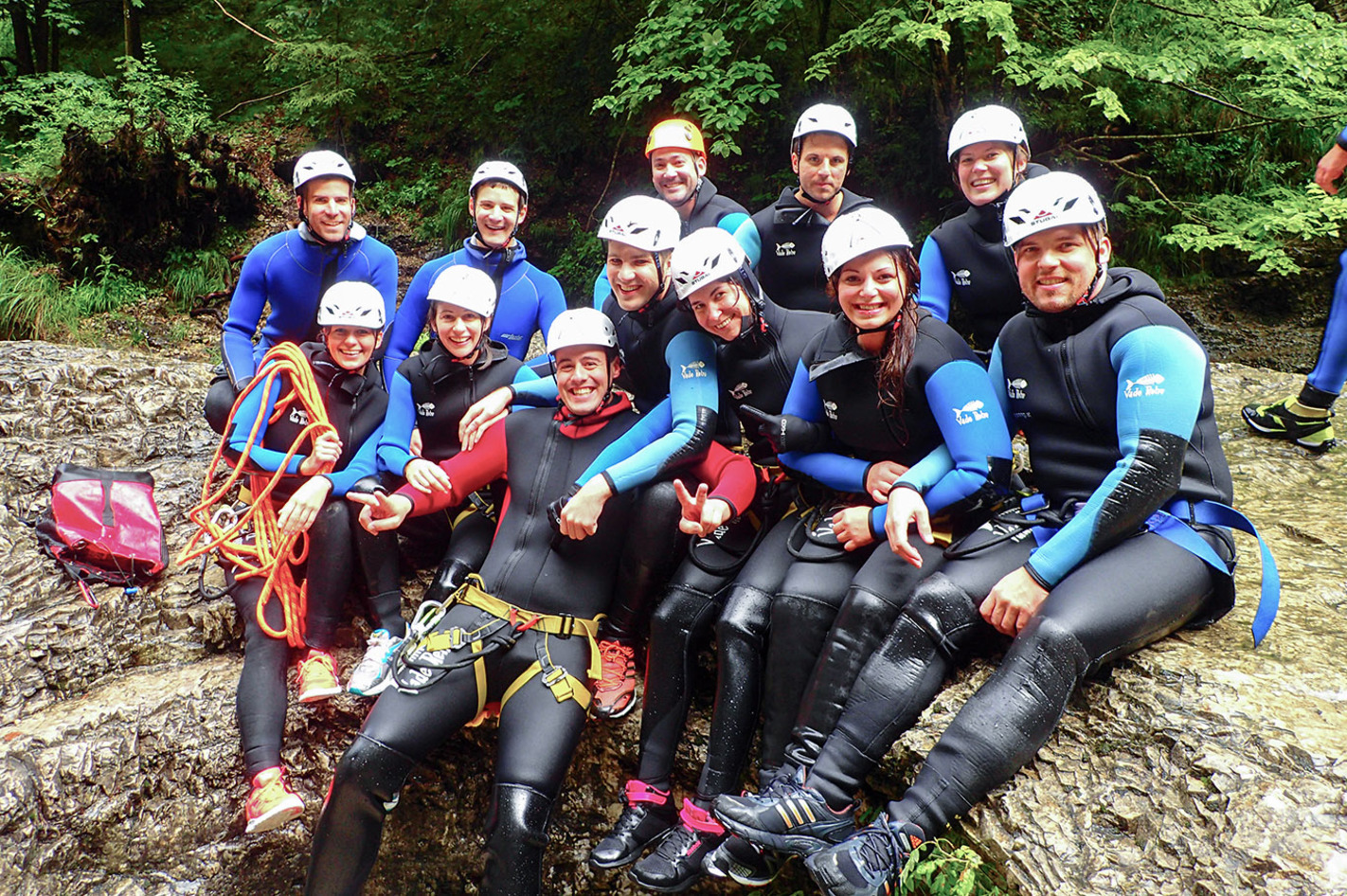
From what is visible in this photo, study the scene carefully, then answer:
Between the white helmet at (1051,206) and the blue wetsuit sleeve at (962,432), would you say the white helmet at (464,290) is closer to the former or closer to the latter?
the blue wetsuit sleeve at (962,432)

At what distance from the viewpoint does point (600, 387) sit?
4.19 metres

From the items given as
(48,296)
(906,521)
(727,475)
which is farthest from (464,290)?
(48,296)

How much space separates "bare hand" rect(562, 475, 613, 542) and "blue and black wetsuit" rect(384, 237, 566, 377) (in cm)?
170

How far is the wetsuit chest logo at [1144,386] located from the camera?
2959 mm

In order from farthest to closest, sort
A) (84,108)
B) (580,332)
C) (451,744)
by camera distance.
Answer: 1. (84,108)
2. (451,744)
3. (580,332)

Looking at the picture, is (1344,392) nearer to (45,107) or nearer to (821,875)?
(821,875)

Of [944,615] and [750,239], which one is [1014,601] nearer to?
[944,615]

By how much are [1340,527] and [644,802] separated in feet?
11.3

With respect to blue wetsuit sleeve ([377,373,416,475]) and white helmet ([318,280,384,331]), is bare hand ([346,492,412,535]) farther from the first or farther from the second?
white helmet ([318,280,384,331])

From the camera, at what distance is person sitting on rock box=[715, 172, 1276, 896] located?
2820mm

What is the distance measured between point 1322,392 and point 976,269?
7.31ft

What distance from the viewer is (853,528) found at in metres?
3.49

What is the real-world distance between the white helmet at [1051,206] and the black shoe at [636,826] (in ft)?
8.25

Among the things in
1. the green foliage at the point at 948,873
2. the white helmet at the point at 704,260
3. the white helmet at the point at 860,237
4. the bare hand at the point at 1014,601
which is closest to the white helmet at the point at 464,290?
the white helmet at the point at 704,260
